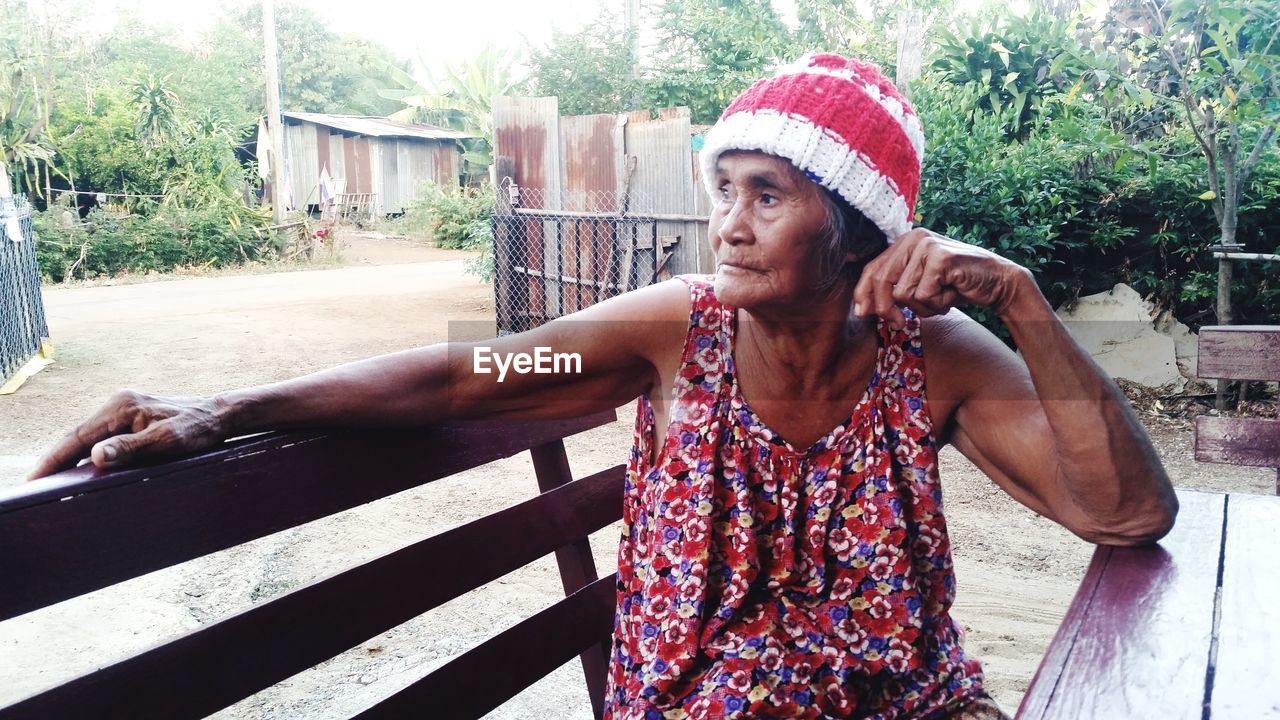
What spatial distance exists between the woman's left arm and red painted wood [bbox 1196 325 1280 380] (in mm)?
889

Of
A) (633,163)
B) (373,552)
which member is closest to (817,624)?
(373,552)

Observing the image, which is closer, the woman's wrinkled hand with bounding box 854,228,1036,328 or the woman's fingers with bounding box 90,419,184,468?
the woman's fingers with bounding box 90,419,184,468

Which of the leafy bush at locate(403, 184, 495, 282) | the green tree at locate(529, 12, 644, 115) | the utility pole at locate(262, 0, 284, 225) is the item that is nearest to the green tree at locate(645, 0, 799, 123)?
the green tree at locate(529, 12, 644, 115)

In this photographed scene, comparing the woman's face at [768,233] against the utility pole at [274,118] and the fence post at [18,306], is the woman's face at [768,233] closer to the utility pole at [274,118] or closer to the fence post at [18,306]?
the fence post at [18,306]

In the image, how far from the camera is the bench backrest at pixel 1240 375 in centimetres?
231

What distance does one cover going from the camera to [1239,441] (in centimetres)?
234

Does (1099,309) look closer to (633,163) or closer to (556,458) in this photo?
(633,163)

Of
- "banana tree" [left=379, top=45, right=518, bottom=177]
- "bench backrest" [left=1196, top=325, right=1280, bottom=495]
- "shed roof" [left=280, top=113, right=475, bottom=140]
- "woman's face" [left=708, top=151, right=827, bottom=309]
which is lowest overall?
"bench backrest" [left=1196, top=325, right=1280, bottom=495]

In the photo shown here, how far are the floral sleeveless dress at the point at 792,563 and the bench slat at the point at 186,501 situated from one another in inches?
17.1

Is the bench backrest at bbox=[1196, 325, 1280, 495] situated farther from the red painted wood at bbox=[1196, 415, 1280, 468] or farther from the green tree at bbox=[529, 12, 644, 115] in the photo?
the green tree at bbox=[529, 12, 644, 115]

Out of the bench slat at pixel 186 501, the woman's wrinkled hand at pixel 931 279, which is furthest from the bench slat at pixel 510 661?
the woman's wrinkled hand at pixel 931 279

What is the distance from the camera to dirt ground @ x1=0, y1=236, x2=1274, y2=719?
3.20 m

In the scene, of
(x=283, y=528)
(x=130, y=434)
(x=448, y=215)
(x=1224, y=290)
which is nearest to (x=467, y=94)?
(x=448, y=215)

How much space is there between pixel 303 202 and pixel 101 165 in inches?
320
